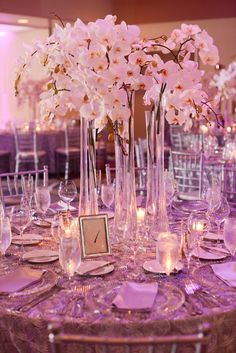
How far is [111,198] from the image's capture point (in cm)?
299

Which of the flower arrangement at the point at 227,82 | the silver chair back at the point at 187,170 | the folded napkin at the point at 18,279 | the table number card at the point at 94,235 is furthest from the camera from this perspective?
the flower arrangement at the point at 227,82

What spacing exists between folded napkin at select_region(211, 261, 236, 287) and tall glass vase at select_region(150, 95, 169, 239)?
0.38 m

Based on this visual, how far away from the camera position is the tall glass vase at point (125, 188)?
7.81 ft

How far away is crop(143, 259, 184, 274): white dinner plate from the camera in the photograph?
2.10 metres

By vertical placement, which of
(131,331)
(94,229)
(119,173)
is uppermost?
(119,173)

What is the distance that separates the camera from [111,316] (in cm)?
175

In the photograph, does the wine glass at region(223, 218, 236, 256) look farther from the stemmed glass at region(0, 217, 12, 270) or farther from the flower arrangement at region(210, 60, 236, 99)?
the flower arrangement at region(210, 60, 236, 99)

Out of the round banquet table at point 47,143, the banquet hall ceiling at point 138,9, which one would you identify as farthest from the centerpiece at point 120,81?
the banquet hall ceiling at point 138,9

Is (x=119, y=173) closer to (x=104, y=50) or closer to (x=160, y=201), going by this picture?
(x=160, y=201)

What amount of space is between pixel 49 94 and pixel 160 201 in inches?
26.4

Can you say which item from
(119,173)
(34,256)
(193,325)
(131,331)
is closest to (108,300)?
(131,331)

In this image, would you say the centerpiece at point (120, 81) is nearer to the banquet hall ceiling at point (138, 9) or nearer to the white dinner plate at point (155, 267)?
the white dinner plate at point (155, 267)

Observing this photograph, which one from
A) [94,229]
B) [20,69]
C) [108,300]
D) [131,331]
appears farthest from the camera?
[20,69]

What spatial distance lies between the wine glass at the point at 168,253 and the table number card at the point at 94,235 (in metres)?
0.27
